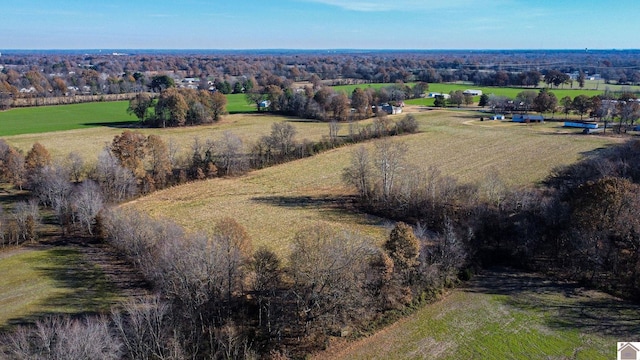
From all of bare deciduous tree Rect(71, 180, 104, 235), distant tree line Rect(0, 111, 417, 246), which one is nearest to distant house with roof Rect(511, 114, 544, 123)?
distant tree line Rect(0, 111, 417, 246)

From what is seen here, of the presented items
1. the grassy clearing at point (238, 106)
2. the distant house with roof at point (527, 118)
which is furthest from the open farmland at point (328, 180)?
the grassy clearing at point (238, 106)

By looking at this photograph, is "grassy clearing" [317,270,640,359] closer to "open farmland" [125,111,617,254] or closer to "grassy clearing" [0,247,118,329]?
"open farmland" [125,111,617,254]

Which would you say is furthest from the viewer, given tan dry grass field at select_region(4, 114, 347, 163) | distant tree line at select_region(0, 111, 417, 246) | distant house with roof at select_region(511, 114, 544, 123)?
distant house with roof at select_region(511, 114, 544, 123)

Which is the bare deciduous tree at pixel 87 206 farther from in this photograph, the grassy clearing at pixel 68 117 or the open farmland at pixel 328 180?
the grassy clearing at pixel 68 117

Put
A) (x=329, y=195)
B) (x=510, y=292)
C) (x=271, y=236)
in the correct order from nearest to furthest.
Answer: (x=510, y=292) → (x=271, y=236) → (x=329, y=195)

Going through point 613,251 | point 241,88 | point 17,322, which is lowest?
point 17,322

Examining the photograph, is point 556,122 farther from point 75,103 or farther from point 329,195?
point 75,103

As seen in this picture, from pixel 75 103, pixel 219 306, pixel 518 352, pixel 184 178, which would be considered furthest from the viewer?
pixel 75 103

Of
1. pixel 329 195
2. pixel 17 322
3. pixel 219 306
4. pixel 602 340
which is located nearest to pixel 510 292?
pixel 602 340
